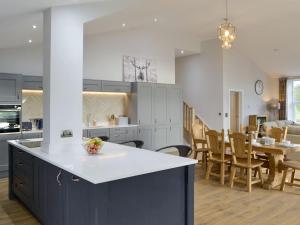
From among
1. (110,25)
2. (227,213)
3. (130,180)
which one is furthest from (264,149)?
(110,25)

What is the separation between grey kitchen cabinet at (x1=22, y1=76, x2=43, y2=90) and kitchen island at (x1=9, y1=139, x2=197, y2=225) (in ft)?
9.41

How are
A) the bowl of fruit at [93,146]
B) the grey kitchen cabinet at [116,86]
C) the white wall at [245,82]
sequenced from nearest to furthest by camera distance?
the bowl of fruit at [93,146] → the grey kitchen cabinet at [116,86] → the white wall at [245,82]

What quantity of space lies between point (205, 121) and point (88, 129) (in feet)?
16.7

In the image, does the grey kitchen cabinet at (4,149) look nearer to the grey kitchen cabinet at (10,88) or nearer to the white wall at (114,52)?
the grey kitchen cabinet at (10,88)

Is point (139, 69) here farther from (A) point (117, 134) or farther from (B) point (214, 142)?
(B) point (214, 142)

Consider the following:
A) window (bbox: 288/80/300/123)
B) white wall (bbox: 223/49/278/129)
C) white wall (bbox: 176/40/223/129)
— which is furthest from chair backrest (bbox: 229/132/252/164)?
window (bbox: 288/80/300/123)

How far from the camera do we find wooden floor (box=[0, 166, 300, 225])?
3.60 metres

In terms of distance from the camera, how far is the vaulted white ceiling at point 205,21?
3869 mm

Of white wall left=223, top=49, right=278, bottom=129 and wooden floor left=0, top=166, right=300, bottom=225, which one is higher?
white wall left=223, top=49, right=278, bottom=129

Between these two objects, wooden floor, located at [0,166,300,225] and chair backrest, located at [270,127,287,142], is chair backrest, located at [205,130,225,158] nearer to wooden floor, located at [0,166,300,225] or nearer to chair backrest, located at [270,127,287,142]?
wooden floor, located at [0,166,300,225]

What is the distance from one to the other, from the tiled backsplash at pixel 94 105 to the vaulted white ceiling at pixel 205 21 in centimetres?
127

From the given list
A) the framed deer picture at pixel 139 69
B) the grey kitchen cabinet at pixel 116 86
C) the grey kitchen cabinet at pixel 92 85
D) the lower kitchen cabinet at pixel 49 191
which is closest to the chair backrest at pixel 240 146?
the lower kitchen cabinet at pixel 49 191

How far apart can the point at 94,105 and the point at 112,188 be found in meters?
5.19

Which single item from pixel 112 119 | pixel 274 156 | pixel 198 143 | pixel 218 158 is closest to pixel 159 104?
pixel 112 119
